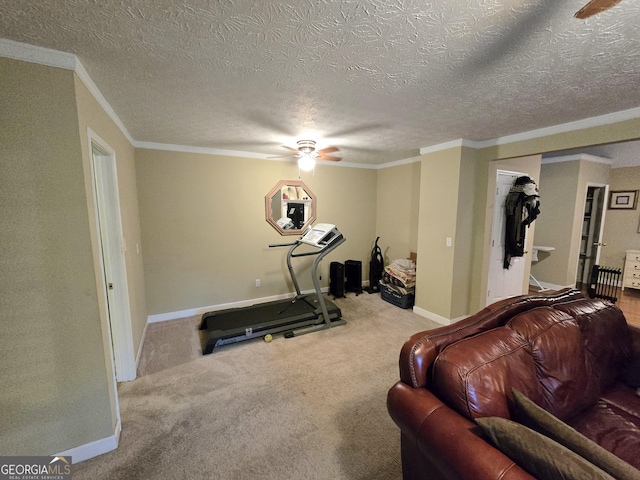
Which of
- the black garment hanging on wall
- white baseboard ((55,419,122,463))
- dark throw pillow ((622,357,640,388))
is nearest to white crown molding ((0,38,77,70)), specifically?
white baseboard ((55,419,122,463))

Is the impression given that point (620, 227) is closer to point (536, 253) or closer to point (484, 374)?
point (536, 253)

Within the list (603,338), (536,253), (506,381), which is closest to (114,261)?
(506,381)

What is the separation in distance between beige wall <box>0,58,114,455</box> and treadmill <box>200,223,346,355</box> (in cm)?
140

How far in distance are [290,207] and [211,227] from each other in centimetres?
127

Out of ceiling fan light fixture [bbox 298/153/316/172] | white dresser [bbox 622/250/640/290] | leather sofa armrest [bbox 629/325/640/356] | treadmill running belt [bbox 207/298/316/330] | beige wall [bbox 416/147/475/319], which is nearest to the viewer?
leather sofa armrest [bbox 629/325/640/356]

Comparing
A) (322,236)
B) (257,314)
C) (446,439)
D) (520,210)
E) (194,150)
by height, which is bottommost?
(257,314)

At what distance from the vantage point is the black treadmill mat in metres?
3.34

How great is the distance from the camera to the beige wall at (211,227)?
11.8 ft

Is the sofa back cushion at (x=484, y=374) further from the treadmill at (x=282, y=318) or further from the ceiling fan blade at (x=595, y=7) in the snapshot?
the treadmill at (x=282, y=318)

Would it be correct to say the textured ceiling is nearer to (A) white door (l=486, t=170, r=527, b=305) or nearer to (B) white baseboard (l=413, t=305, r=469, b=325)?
(A) white door (l=486, t=170, r=527, b=305)

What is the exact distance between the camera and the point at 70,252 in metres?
1.57

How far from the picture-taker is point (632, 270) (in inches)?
198

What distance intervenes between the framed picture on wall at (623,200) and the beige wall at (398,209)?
13.7 feet

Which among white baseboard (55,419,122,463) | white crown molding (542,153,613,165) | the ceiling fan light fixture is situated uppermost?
white crown molding (542,153,613,165)
